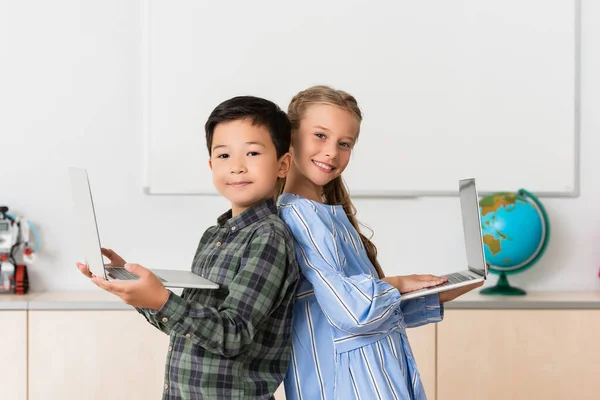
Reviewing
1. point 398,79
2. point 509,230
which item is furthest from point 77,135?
point 509,230

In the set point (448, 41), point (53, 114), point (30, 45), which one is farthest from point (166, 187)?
point (448, 41)

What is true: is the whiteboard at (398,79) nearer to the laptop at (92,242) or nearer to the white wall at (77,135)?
the white wall at (77,135)

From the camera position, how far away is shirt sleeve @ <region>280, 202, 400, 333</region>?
135 centimetres

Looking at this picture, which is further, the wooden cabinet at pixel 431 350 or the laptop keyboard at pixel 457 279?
the wooden cabinet at pixel 431 350

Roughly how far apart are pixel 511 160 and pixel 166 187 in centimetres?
140

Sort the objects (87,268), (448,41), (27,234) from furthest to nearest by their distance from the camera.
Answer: (448,41)
(27,234)
(87,268)

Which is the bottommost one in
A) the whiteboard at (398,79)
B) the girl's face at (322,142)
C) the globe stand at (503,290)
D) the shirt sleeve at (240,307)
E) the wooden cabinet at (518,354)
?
the wooden cabinet at (518,354)

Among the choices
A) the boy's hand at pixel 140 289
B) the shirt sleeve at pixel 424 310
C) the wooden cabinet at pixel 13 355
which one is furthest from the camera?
the wooden cabinet at pixel 13 355

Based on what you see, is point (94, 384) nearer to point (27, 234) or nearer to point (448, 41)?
point (27, 234)

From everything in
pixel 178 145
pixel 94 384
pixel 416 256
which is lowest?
pixel 94 384

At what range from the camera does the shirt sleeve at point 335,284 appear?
1348 millimetres

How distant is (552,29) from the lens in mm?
3139

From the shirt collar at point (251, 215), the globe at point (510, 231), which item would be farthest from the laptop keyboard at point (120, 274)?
the globe at point (510, 231)

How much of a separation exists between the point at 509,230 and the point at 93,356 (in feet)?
5.17
